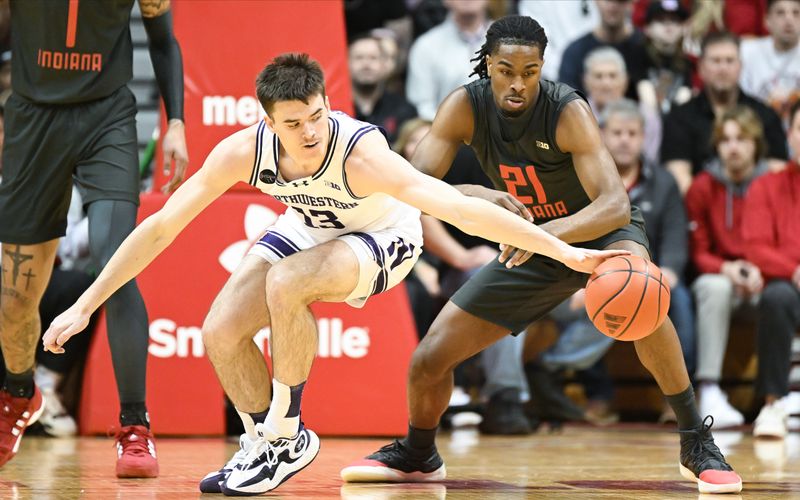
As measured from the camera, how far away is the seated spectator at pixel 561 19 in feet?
30.1

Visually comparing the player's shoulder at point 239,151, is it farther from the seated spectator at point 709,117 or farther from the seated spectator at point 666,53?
the seated spectator at point 666,53

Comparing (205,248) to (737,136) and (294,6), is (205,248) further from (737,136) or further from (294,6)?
(737,136)

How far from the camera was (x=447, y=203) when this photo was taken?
413 centimetres

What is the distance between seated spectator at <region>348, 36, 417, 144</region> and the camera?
8414 millimetres

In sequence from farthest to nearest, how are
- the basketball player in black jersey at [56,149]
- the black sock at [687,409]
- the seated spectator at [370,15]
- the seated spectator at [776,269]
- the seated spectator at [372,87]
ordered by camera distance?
the seated spectator at [370,15] → the seated spectator at [372,87] → the seated spectator at [776,269] → the basketball player in black jersey at [56,149] → the black sock at [687,409]

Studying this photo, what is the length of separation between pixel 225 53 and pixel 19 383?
2.40 meters

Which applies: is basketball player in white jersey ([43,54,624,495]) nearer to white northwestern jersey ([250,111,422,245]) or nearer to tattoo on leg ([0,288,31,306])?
white northwestern jersey ([250,111,422,245])

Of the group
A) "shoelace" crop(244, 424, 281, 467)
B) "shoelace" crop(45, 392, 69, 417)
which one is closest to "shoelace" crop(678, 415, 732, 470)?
"shoelace" crop(244, 424, 281, 467)

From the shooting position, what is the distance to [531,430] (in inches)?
295

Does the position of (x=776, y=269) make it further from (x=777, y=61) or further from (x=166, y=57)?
(x=166, y=57)

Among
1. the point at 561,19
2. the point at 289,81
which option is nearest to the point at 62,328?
the point at 289,81

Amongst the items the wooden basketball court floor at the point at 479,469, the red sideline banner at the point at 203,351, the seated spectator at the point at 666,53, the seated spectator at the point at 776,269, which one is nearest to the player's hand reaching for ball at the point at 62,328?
the wooden basketball court floor at the point at 479,469

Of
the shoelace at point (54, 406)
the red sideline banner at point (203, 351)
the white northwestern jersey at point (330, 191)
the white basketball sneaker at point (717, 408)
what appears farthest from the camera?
the white basketball sneaker at point (717, 408)

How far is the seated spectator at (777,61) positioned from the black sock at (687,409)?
187 inches
